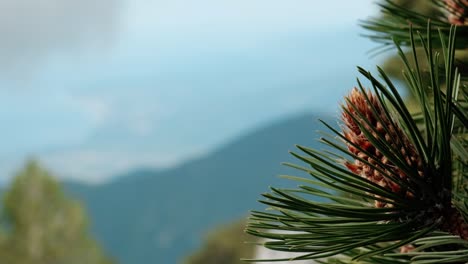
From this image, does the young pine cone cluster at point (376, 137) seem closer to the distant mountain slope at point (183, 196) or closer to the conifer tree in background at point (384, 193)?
the conifer tree in background at point (384, 193)

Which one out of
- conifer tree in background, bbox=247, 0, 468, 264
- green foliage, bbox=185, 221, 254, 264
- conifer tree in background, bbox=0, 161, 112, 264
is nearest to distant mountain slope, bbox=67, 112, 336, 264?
green foliage, bbox=185, 221, 254, 264

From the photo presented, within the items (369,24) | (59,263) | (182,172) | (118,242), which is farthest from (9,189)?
(182,172)

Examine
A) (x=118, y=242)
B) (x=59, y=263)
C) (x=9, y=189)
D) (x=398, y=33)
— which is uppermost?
(x=118, y=242)

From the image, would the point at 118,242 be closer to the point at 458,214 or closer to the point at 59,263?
the point at 59,263

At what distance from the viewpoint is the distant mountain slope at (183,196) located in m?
144

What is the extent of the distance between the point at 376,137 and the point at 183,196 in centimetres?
16000

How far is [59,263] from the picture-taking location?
22797mm

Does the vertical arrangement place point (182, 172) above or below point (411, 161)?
above

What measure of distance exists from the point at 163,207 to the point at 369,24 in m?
157

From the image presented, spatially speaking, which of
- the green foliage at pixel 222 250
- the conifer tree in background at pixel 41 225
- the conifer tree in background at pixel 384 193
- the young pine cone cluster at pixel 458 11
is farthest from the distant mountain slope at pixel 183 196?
the conifer tree in background at pixel 384 193

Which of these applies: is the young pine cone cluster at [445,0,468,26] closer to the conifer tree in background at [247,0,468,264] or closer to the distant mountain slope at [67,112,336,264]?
the conifer tree in background at [247,0,468,264]

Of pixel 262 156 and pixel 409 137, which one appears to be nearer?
pixel 409 137

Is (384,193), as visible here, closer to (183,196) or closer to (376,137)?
(376,137)

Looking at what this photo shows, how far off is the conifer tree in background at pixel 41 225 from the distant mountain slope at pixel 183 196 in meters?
119
